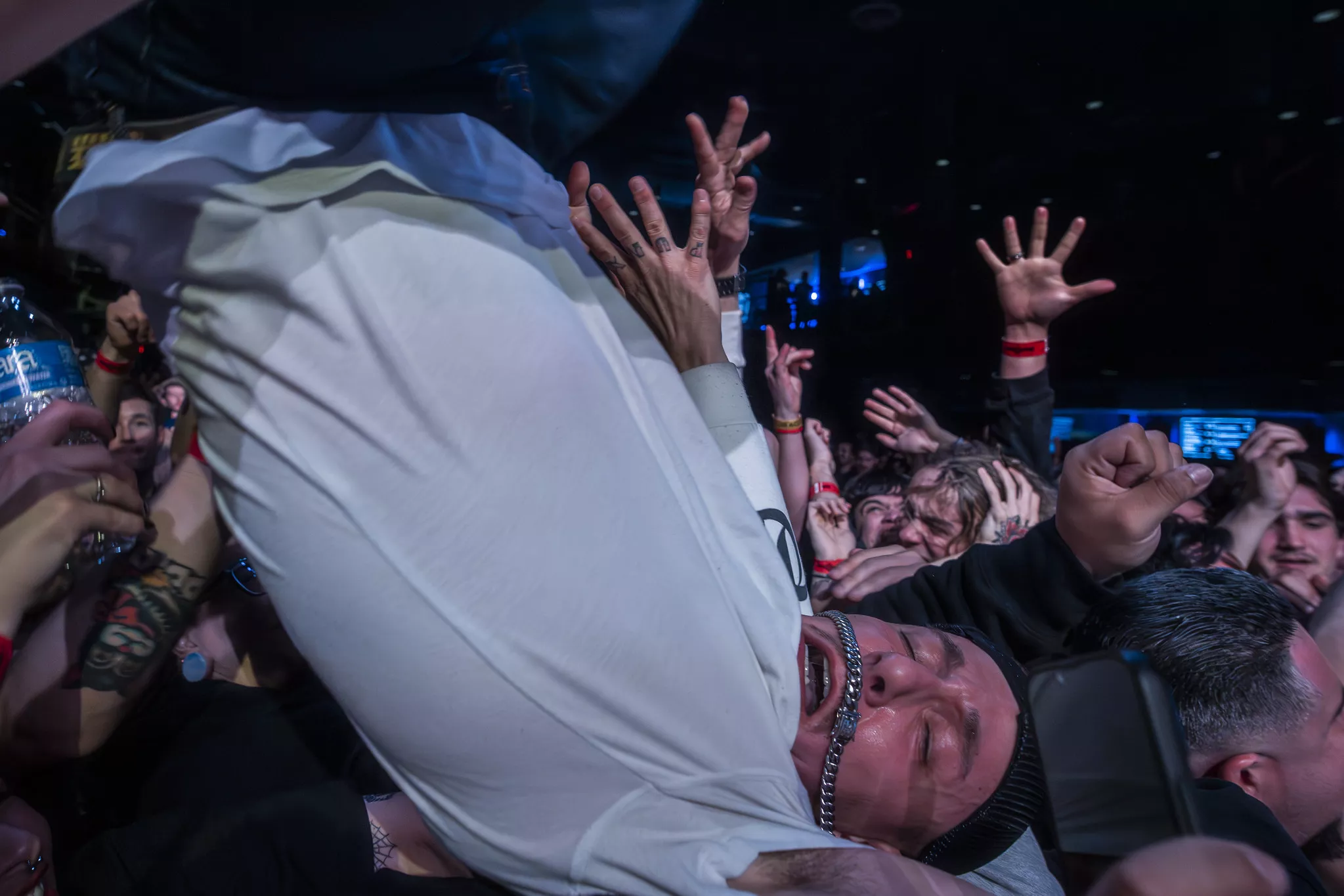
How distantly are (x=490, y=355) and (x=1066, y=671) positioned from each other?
0.63 metres

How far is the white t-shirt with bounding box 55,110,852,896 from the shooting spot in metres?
0.64

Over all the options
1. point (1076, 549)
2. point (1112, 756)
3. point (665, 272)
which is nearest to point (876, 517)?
point (1076, 549)

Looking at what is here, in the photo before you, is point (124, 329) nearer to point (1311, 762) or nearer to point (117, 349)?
point (117, 349)

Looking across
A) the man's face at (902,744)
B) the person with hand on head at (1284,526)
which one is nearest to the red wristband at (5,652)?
the man's face at (902,744)

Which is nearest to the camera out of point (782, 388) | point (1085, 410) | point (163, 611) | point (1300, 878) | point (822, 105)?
point (1300, 878)

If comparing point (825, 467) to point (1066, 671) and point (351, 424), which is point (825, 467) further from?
point (351, 424)

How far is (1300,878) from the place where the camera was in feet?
2.99

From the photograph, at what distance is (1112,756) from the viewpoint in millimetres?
642

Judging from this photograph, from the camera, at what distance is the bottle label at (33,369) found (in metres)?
1.11

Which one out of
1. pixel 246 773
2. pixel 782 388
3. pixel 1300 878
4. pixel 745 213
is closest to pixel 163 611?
pixel 246 773

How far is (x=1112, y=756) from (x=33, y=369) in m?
1.49

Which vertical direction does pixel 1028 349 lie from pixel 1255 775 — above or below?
above

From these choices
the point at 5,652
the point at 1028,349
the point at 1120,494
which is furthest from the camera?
the point at 1028,349

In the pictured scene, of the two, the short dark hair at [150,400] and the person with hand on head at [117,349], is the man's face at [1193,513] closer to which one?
the person with hand on head at [117,349]
